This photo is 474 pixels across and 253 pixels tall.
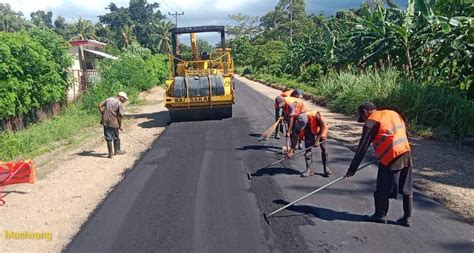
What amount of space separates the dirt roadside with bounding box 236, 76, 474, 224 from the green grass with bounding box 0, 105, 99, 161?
7.68 metres

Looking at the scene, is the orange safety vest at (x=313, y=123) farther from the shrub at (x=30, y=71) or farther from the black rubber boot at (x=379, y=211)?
the shrub at (x=30, y=71)

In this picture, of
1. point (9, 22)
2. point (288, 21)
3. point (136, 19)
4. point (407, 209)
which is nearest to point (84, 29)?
point (9, 22)

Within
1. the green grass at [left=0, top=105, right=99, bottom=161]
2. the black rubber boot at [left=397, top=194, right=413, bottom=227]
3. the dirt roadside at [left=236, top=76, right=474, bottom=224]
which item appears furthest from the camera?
the green grass at [left=0, top=105, right=99, bottom=161]

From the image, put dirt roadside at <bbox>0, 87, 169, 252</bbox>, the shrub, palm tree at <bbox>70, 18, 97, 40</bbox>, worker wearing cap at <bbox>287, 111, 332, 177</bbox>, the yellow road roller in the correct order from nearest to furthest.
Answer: dirt roadside at <bbox>0, 87, 169, 252</bbox> → worker wearing cap at <bbox>287, 111, 332, 177</bbox> → the shrub → the yellow road roller → palm tree at <bbox>70, 18, 97, 40</bbox>

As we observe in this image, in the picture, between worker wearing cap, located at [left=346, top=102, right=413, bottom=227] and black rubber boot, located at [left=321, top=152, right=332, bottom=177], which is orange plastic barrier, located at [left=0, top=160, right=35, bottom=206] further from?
worker wearing cap, located at [left=346, top=102, right=413, bottom=227]

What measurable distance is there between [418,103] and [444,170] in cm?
503

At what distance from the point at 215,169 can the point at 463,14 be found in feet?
34.5

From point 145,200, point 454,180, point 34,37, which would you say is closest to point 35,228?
point 145,200

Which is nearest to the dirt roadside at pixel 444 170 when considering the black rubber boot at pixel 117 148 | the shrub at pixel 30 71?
the black rubber boot at pixel 117 148

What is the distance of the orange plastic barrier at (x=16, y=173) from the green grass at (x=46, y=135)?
3225mm

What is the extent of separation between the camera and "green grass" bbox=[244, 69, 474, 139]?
11469mm

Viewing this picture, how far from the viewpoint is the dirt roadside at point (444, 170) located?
6301 mm

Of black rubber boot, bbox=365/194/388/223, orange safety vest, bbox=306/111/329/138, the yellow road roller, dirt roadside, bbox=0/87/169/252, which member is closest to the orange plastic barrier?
dirt roadside, bbox=0/87/169/252

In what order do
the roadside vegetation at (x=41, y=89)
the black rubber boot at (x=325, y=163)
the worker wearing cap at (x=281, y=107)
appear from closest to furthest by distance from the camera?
the black rubber boot at (x=325, y=163)
the worker wearing cap at (x=281, y=107)
the roadside vegetation at (x=41, y=89)
